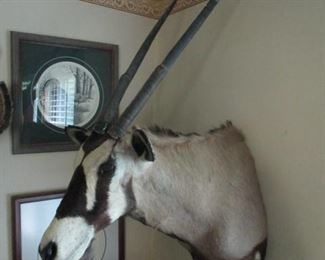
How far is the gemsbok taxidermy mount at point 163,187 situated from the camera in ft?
2.57

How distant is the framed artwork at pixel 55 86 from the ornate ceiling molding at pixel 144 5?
176 millimetres

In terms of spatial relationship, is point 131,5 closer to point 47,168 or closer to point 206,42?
point 206,42

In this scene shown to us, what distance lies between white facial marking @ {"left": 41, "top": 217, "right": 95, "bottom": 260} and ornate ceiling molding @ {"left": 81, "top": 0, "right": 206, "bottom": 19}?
0.92 m

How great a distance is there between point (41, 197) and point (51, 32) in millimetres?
625

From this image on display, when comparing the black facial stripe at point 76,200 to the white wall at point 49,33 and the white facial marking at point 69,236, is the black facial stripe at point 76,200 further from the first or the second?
the white wall at point 49,33

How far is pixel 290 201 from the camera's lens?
0.97 m

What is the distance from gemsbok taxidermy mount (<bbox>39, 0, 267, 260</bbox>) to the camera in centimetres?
78

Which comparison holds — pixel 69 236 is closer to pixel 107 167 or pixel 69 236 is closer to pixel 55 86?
pixel 107 167

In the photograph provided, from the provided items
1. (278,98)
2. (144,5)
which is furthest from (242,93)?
(144,5)

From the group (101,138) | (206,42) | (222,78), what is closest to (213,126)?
(222,78)

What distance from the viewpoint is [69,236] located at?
2.51 feet

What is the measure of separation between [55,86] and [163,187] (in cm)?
64

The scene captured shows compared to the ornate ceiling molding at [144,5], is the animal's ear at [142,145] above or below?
below

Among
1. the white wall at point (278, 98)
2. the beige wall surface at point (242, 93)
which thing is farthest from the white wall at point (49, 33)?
the white wall at point (278, 98)
